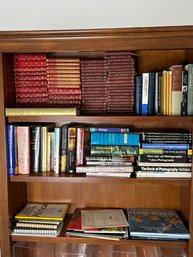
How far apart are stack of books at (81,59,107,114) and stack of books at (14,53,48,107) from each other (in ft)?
0.59

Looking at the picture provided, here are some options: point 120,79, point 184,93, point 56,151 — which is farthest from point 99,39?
point 56,151

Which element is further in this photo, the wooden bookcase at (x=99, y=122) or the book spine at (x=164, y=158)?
the book spine at (x=164, y=158)

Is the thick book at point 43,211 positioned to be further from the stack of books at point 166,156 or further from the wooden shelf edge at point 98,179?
the stack of books at point 166,156

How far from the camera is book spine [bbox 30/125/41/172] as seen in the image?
45.6 inches

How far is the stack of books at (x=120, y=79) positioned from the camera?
113 centimetres

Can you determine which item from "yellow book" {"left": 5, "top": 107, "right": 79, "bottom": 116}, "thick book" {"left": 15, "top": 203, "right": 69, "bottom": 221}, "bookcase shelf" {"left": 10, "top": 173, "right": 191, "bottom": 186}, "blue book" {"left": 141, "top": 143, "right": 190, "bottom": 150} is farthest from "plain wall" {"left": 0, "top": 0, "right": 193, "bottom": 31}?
"thick book" {"left": 15, "top": 203, "right": 69, "bottom": 221}

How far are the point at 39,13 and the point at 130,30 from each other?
1.82 feet

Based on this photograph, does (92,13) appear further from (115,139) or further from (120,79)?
(115,139)

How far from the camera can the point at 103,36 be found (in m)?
1.00

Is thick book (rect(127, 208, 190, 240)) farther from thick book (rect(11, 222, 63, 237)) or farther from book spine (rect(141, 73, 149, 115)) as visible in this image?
book spine (rect(141, 73, 149, 115))

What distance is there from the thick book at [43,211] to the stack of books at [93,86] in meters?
0.51

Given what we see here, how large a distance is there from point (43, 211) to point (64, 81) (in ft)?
2.12

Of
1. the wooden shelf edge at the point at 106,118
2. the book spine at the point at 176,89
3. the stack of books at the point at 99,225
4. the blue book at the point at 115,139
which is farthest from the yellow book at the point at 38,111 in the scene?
the stack of books at the point at 99,225

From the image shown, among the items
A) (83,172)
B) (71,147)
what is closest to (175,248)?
(83,172)
